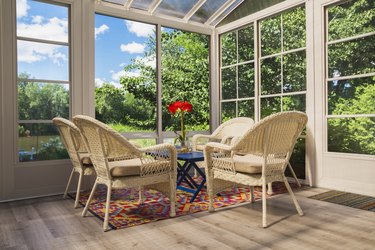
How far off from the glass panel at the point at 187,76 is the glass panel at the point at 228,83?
34cm

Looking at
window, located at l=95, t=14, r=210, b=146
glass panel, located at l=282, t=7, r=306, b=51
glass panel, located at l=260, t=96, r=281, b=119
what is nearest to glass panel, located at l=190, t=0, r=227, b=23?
window, located at l=95, t=14, r=210, b=146

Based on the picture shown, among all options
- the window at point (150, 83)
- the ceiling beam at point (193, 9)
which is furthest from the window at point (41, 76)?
the window at point (150, 83)

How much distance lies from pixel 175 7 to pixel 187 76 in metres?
1.92

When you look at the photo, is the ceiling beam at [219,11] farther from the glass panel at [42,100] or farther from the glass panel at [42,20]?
the glass panel at [42,100]

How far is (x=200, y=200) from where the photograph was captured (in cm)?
329

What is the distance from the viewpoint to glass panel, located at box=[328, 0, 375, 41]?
3.43 metres

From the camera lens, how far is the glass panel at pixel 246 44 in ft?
15.6

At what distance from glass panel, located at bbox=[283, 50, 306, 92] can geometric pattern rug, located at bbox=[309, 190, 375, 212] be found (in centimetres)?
141

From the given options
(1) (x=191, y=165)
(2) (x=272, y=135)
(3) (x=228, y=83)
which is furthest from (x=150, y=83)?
(2) (x=272, y=135)

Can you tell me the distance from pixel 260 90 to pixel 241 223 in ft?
8.34

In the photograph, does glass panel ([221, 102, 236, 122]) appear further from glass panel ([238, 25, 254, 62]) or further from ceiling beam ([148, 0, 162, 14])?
ceiling beam ([148, 0, 162, 14])

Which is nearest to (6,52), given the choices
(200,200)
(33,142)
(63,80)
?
(63,80)

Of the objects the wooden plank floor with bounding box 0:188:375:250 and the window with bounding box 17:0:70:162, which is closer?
the wooden plank floor with bounding box 0:188:375:250

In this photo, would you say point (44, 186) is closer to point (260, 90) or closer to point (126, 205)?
point (126, 205)
